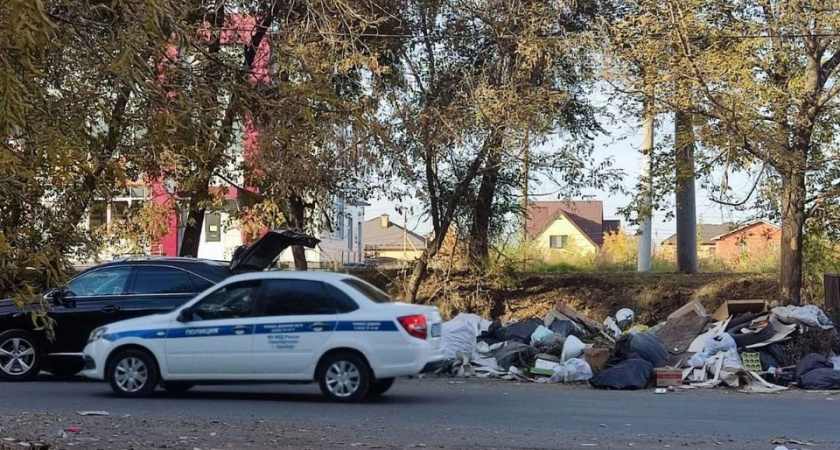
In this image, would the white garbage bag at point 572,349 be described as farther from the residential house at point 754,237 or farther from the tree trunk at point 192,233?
the tree trunk at point 192,233

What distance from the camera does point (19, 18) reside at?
173 inches

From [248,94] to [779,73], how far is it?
1341 cm

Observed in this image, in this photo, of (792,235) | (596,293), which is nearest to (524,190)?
(596,293)

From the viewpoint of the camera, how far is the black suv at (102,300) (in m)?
13.4

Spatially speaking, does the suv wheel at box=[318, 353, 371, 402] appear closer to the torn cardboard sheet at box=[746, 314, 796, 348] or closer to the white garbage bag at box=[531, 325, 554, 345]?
the white garbage bag at box=[531, 325, 554, 345]

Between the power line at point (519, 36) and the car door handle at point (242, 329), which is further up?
the power line at point (519, 36)

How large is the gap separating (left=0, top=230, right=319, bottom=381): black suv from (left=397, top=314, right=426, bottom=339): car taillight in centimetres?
321

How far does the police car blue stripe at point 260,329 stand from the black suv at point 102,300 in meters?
1.52

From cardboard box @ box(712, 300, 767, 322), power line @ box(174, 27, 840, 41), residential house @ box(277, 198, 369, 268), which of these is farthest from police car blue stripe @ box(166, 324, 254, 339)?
residential house @ box(277, 198, 369, 268)

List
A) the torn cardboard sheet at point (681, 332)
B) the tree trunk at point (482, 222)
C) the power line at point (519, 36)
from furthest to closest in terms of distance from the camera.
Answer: the tree trunk at point (482, 222), the torn cardboard sheet at point (681, 332), the power line at point (519, 36)

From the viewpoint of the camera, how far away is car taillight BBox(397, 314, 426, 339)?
36.6 feet

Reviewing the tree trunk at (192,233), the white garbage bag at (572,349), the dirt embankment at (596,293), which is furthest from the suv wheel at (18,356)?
the dirt embankment at (596,293)

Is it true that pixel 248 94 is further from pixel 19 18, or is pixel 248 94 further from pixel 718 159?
pixel 718 159

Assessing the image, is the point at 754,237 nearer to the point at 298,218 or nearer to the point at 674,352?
the point at 674,352
